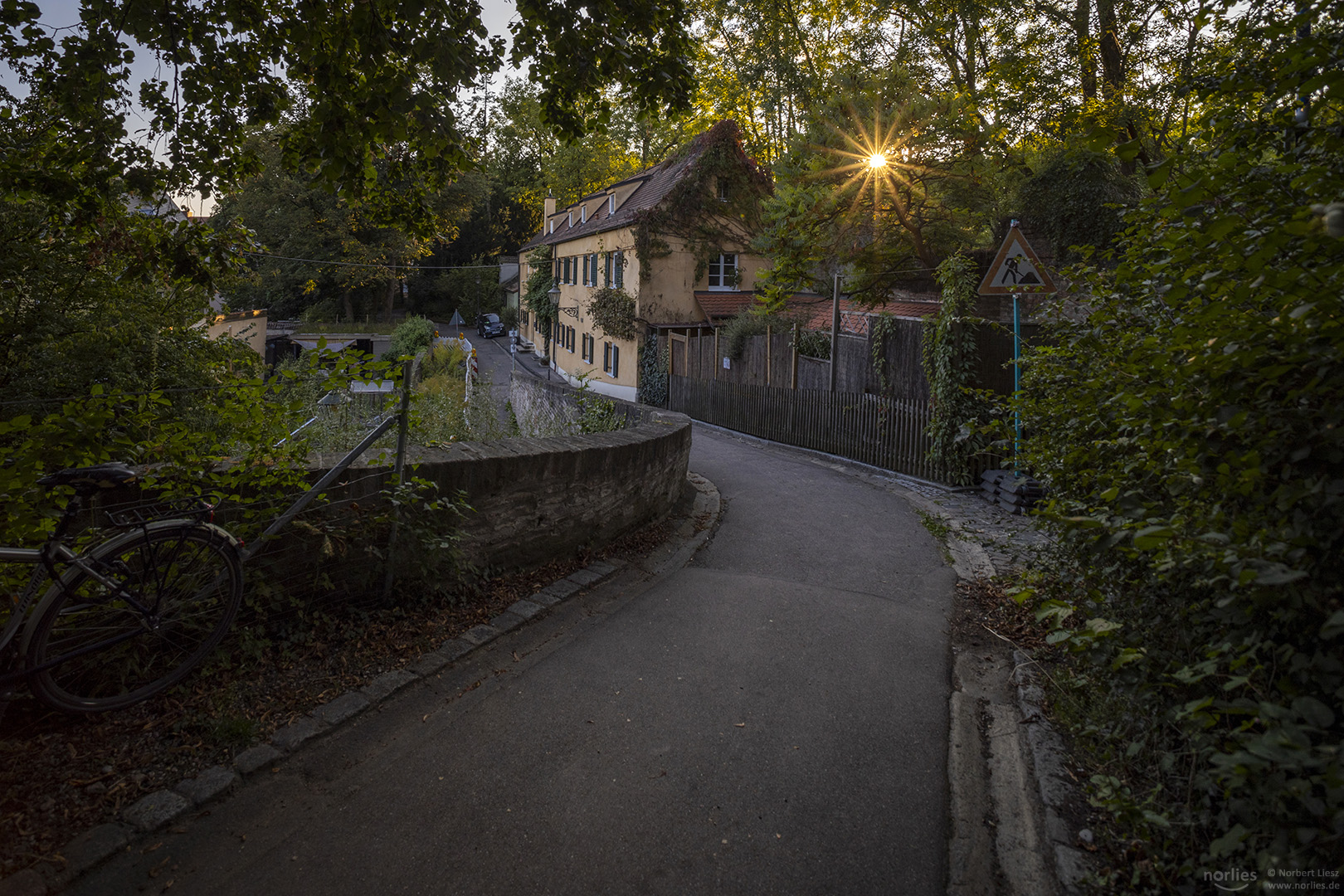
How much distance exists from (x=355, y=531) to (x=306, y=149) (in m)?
2.98

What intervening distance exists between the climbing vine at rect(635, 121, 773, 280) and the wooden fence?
8.87 meters

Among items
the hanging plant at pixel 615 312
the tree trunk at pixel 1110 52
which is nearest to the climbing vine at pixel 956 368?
the tree trunk at pixel 1110 52

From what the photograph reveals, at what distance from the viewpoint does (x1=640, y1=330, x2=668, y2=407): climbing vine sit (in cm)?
2380

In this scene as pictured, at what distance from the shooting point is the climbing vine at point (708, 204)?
26258mm

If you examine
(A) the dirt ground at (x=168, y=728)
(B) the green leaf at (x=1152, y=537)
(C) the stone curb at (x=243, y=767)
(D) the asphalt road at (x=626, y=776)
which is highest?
(B) the green leaf at (x=1152, y=537)

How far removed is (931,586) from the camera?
255 inches

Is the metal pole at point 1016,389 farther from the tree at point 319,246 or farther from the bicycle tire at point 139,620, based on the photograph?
the tree at point 319,246

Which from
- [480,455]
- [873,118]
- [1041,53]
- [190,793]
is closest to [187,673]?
[190,793]

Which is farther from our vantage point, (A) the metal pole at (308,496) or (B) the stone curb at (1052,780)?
(A) the metal pole at (308,496)

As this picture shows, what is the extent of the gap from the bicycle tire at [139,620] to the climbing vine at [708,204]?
2342 centimetres

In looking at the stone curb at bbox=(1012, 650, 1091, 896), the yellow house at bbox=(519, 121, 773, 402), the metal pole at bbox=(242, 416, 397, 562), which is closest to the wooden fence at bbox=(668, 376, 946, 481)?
the stone curb at bbox=(1012, 650, 1091, 896)

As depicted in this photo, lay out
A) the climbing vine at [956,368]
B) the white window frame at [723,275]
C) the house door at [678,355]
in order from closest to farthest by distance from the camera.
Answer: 1. the climbing vine at [956,368]
2. the house door at [678,355]
3. the white window frame at [723,275]

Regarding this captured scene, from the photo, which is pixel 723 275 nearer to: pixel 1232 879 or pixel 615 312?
pixel 615 312

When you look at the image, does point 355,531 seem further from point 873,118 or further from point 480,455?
point 873,118
